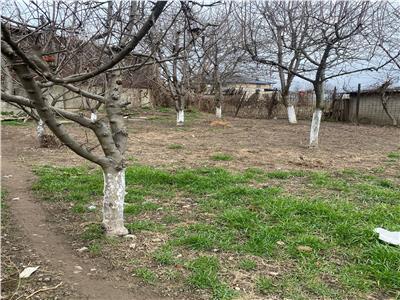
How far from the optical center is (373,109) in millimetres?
16062

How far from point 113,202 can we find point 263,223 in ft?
4.46

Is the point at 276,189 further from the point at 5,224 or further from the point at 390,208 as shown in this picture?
the point at 5,224

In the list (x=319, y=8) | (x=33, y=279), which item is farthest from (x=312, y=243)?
(x=319, y=8)

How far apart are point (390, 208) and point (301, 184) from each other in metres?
1.27

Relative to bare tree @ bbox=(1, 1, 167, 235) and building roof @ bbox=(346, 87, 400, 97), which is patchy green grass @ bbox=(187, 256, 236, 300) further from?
building roof @ bbox=(346, 87, 400, 97)

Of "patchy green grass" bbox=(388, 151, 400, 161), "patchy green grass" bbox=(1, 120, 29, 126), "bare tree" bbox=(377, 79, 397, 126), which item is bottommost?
"patchy green grass" bbox=(388, 151, 400, 161)

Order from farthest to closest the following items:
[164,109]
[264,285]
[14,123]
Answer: [164,109] < [14,123] < [264,285]

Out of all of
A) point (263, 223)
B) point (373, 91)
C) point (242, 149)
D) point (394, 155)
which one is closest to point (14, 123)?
point (242, 149)

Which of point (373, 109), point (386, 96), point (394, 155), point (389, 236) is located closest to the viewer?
point (389, 236)

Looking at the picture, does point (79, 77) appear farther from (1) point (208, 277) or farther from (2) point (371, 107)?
(2) point (371, 107)

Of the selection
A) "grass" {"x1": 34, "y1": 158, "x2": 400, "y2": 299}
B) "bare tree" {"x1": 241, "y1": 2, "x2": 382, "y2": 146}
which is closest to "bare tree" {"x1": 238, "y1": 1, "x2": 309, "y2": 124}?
"bare tree" {"x1": 241, "y1": 2, "x2": 382, "y2": 146}

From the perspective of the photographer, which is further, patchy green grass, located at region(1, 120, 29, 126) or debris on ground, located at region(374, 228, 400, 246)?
patchy green grass, located at region(1, 120, 29, 126)

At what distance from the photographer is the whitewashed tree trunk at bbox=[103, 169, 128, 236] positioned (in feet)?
10.5

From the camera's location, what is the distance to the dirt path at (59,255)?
95.8 inches
